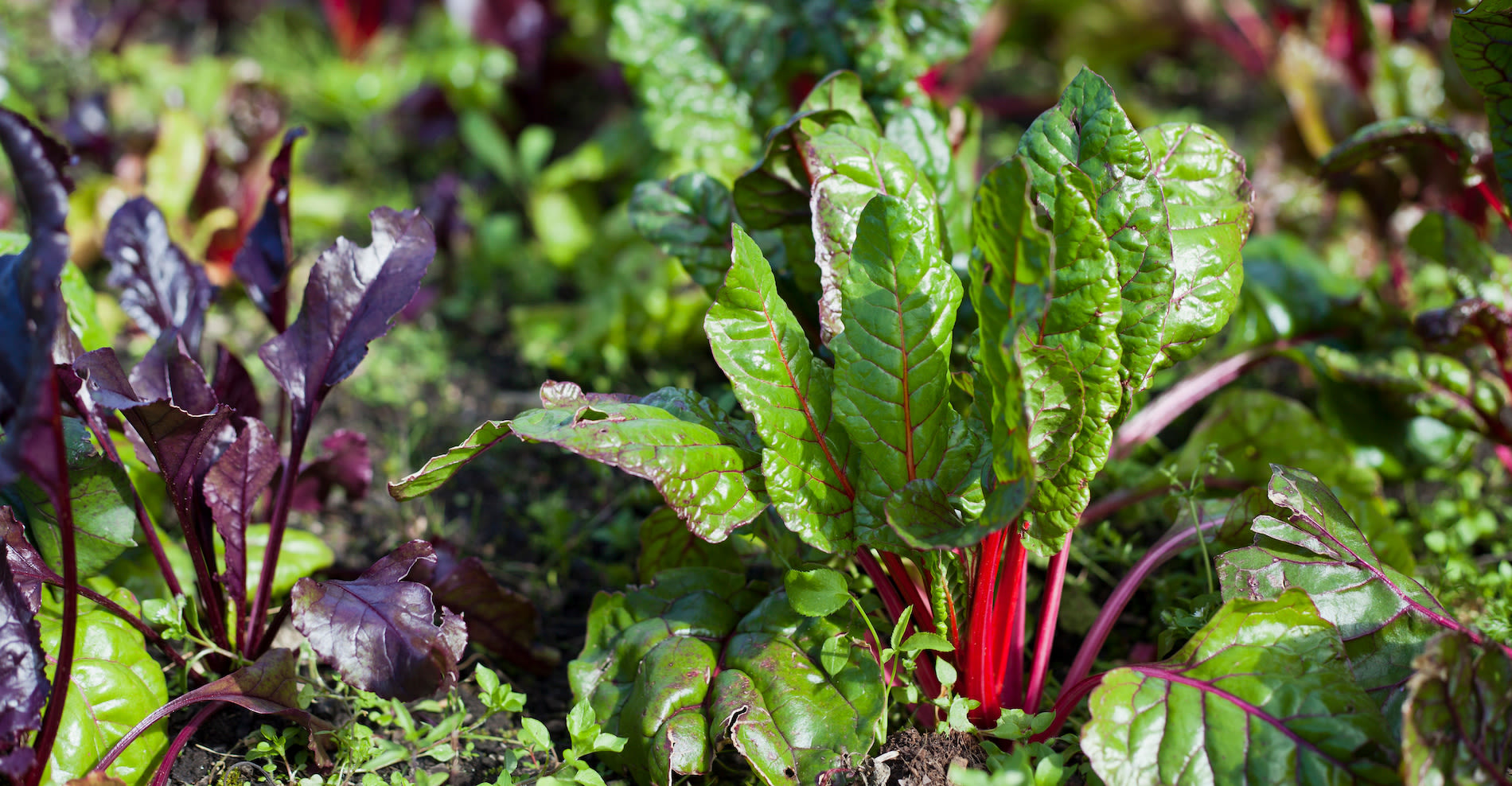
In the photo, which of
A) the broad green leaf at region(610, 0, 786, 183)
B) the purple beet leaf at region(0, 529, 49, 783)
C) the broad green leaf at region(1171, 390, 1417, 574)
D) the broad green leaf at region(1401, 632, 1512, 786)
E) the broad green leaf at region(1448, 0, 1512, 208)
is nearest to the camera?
the broad green leaf at region(1401, 632, 1512, 786)

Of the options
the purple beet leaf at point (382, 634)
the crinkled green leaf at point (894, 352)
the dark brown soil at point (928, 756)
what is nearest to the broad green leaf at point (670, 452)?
the crinkled green leaf at point (894, 352)

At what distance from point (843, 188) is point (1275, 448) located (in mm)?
1105

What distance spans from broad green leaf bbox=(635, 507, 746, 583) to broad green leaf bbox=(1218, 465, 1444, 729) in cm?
83

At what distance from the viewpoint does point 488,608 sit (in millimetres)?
1647

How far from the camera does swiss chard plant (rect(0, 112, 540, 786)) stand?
1.20 m

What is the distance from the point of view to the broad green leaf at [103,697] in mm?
1308

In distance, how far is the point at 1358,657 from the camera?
134cm

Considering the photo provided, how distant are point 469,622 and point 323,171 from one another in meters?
2.47

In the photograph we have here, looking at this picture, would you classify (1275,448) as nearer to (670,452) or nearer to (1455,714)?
(1455,714)

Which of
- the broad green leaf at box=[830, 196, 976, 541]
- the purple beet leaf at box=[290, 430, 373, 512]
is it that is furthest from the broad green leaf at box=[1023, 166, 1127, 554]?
the purple beet leaf at box=[290, 430, 373, 512]

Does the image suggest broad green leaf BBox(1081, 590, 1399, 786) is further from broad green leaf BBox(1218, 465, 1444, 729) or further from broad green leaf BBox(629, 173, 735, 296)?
broad green leaf BBox(629, 173, 735, 296)

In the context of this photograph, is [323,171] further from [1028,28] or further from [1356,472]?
[1356,472]

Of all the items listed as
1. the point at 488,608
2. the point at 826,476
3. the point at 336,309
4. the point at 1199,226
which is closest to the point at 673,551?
the point at 488,608

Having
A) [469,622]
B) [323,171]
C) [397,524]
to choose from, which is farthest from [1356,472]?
[323,171]
